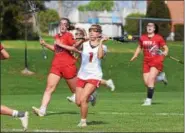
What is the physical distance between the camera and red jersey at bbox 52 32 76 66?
1343cm

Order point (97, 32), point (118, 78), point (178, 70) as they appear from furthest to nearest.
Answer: point (178, 70) < point (118, 78) < point (97, 32)

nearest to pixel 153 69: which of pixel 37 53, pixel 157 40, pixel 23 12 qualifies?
pixel 157 40

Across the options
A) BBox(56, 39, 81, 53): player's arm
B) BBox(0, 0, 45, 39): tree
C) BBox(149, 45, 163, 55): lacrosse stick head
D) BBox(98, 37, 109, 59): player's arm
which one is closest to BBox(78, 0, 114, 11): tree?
BBox(0, 0, 45, 39): tree

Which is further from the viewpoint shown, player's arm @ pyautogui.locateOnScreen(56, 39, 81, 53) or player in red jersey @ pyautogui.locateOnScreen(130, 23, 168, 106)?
player in red jersey @ pyautogui.locateOnScreen(130, 23, 168, 106)

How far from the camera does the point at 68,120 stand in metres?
12.3


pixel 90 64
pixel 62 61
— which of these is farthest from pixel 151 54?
pixel 90 64

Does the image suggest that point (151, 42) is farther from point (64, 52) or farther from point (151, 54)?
point (64, 52)

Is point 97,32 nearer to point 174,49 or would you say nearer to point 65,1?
point 174,49

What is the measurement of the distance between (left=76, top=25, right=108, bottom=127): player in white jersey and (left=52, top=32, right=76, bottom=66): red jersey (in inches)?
70.8

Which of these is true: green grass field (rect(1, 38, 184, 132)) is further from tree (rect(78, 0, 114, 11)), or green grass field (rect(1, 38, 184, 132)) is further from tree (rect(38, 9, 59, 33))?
tree (rect(78, 0, 114, 11))

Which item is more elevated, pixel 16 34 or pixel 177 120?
pixel 177 120

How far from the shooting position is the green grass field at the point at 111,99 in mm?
11305

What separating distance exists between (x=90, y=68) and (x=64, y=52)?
78.4 inches

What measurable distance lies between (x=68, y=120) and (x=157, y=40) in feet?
A: 16.3
